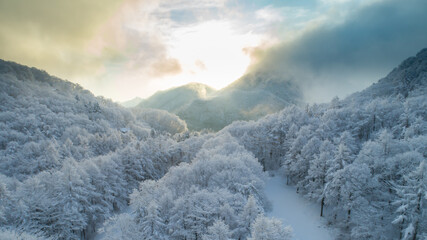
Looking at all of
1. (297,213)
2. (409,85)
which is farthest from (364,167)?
(409,85)

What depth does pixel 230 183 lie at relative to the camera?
3534cm

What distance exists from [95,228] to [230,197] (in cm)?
3155

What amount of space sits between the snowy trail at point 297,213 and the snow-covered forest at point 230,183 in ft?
5.56

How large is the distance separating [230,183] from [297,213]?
15938 millimetres

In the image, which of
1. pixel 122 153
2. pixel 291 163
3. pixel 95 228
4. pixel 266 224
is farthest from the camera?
pixel 122 153

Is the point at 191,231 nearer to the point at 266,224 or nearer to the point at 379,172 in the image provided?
the point at 266,224

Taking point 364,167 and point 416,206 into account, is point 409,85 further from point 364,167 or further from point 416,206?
point 416,206

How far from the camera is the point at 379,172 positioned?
30.0m

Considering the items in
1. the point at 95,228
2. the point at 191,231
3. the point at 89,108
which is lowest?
the point at 95,228

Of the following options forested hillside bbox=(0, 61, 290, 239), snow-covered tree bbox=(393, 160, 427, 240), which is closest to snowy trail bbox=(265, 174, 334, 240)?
forested hillside bbox=(0, 61, 290, 239)

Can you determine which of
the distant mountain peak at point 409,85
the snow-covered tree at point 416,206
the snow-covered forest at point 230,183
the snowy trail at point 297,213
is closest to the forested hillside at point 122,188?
the snow-covered forest at point 230,183

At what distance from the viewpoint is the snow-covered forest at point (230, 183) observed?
2469cm

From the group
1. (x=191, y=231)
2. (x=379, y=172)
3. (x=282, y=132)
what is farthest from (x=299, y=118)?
(x=191, y=231)

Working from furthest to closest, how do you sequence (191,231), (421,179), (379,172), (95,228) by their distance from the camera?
(95,228) → (379,172) → (191,231) → (421,179)
